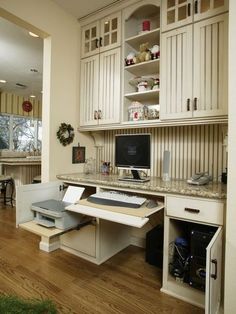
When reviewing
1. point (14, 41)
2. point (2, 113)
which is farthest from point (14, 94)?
point (14, 41)

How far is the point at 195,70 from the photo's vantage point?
1836 mm

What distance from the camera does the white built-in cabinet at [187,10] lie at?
1.78 metres

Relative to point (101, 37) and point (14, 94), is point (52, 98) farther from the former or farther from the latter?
point (14, 94)

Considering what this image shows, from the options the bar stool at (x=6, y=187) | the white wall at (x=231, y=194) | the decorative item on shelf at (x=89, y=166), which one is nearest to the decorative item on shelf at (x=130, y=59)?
the white wall at (x=231, y=194)

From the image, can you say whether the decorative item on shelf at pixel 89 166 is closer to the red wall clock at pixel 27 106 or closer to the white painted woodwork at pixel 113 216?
the white painted woodwork at pixel 113 216

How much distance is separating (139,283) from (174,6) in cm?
248

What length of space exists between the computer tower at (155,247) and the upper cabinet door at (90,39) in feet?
6.86

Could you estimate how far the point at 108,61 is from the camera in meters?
2.40

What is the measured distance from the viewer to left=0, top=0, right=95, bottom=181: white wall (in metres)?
2.25

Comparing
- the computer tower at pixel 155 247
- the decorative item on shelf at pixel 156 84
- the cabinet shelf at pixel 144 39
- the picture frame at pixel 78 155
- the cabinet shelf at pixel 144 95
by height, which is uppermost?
the cabinet shelf at pixel 144 39

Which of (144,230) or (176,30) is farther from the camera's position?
(144,230)

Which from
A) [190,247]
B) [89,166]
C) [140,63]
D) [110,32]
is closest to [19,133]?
[89,166]

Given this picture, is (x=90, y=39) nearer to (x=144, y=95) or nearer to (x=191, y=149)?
(x=144, y=95)

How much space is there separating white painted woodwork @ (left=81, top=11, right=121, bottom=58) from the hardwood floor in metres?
2.29
